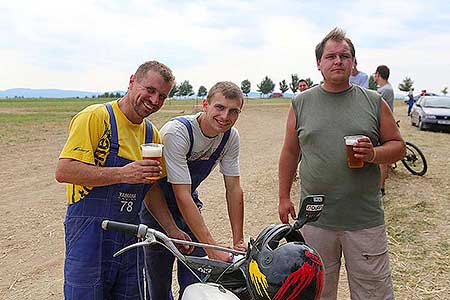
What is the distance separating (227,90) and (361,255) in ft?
4.63

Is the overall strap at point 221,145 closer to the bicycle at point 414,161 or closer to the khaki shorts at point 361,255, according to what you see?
the khaki shorts at point 361,255

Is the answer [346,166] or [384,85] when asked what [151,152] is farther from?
[384,85]

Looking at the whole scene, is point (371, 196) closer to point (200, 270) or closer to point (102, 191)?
point (200, 270)

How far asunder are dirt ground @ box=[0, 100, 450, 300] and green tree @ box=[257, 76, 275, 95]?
87160 millimetres

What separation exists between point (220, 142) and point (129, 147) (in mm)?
682

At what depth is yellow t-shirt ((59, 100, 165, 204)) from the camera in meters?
2.76

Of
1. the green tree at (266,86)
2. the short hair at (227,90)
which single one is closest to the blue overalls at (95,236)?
the short hair at (227,90)

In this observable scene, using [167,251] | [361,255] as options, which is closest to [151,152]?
[167,251]

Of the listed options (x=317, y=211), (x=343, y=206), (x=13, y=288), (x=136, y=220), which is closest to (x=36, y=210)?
(x=13, y=288)

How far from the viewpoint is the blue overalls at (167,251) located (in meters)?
3.40

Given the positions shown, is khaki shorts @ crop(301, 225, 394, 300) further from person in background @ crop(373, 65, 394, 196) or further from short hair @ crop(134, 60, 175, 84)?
person in background @ crop(373, 65, 394, 196)

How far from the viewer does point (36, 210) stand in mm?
8070

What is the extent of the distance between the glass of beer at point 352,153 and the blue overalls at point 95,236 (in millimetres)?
1296

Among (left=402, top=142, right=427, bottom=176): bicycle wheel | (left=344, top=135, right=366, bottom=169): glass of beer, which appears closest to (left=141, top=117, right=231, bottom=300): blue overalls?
(left=344, top=135, right=366, bottom=169): glass of beer
